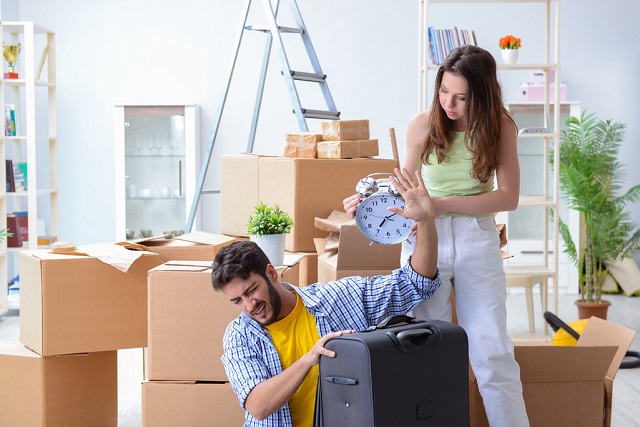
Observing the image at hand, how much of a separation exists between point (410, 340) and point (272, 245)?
1.02m

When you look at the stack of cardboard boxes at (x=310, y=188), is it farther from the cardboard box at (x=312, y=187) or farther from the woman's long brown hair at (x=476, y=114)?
the woman's long brown hair at (x=476, y=114)

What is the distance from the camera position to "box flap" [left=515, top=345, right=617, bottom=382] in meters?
2.61

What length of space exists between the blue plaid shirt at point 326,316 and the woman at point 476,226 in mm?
93

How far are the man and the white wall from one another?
419 cm

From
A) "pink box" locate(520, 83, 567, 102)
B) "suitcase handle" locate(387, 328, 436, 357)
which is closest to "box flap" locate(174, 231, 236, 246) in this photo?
"suitcase handle" locate(387, 328, 436, 357)

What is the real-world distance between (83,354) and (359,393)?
1.53 meters

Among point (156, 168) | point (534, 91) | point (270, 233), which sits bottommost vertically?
point (270, 233)

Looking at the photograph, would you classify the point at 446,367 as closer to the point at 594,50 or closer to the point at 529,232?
the point at 529,232

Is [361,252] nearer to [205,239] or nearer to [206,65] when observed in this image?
[205,239]

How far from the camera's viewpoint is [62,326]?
2840 mm

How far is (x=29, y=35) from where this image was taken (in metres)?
5.29

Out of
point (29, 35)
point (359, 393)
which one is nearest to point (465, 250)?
point (359, 393)

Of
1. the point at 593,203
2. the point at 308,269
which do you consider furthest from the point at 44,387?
the point at 593,203

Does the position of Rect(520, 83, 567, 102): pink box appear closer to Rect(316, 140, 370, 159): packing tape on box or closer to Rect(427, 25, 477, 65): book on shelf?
Rect(427, 25, 477, 65): book on shelf
